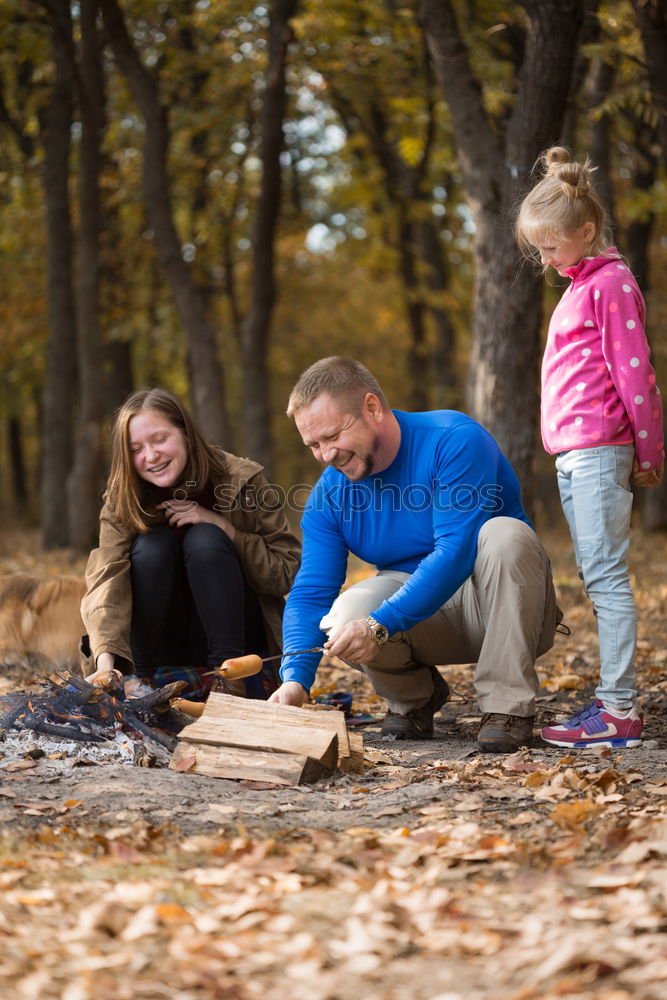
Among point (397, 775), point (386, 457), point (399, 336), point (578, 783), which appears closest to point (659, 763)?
point (578, 783)

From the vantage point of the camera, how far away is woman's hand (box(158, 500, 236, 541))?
15.3 feet

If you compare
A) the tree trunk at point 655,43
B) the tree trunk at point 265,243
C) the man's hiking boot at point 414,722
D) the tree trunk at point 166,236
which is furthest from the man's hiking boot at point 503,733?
the tree trunk at point 265,243

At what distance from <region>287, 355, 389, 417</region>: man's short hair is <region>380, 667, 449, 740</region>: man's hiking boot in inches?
50.8

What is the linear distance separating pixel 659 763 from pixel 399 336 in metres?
23.4

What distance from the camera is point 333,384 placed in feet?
12.9

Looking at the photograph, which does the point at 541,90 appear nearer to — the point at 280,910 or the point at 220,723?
the point at 220,723

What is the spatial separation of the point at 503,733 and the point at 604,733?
401mm

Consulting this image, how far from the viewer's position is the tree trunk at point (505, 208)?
21.5ft

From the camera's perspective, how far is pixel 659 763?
3809 millimetres

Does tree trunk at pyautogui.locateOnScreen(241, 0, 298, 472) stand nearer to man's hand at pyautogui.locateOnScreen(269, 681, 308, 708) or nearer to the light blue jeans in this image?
the light blue jeans

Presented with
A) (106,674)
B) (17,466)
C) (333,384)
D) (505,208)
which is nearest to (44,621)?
(106,674)

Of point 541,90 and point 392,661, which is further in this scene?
point 541,90

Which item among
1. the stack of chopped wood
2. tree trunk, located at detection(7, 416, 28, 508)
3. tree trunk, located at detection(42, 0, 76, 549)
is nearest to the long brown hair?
the stack of chopped wood

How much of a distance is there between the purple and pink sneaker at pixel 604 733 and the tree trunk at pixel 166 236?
8.44m
